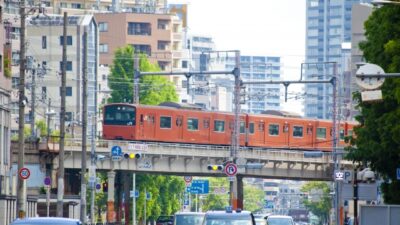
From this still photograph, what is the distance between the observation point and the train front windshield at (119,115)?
312 ft

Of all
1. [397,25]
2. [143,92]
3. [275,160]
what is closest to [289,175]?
[275,160]

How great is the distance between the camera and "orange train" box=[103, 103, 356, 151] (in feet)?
313

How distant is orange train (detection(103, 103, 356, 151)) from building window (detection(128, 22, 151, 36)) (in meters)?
64.9

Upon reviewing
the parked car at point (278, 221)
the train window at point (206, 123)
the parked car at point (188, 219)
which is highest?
the train window at point (206, 123)

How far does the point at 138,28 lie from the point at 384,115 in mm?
113197

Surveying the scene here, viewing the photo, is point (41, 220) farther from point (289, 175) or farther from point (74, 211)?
point (289, 175)

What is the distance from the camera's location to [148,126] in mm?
95500

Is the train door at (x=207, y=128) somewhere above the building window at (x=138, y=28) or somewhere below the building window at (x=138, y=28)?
below

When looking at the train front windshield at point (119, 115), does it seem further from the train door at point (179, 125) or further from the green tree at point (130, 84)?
the green tree at point (130, 84)

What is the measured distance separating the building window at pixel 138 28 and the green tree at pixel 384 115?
104m

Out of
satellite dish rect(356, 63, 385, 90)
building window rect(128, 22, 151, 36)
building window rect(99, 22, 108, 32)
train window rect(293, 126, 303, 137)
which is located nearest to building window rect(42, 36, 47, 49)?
building window rect(99, 22, 108, 32)

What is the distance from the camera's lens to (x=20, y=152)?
191ft

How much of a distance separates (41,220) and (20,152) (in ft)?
76.0

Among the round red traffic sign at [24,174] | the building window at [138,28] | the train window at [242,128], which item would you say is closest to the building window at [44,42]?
the building window at [138,28]
